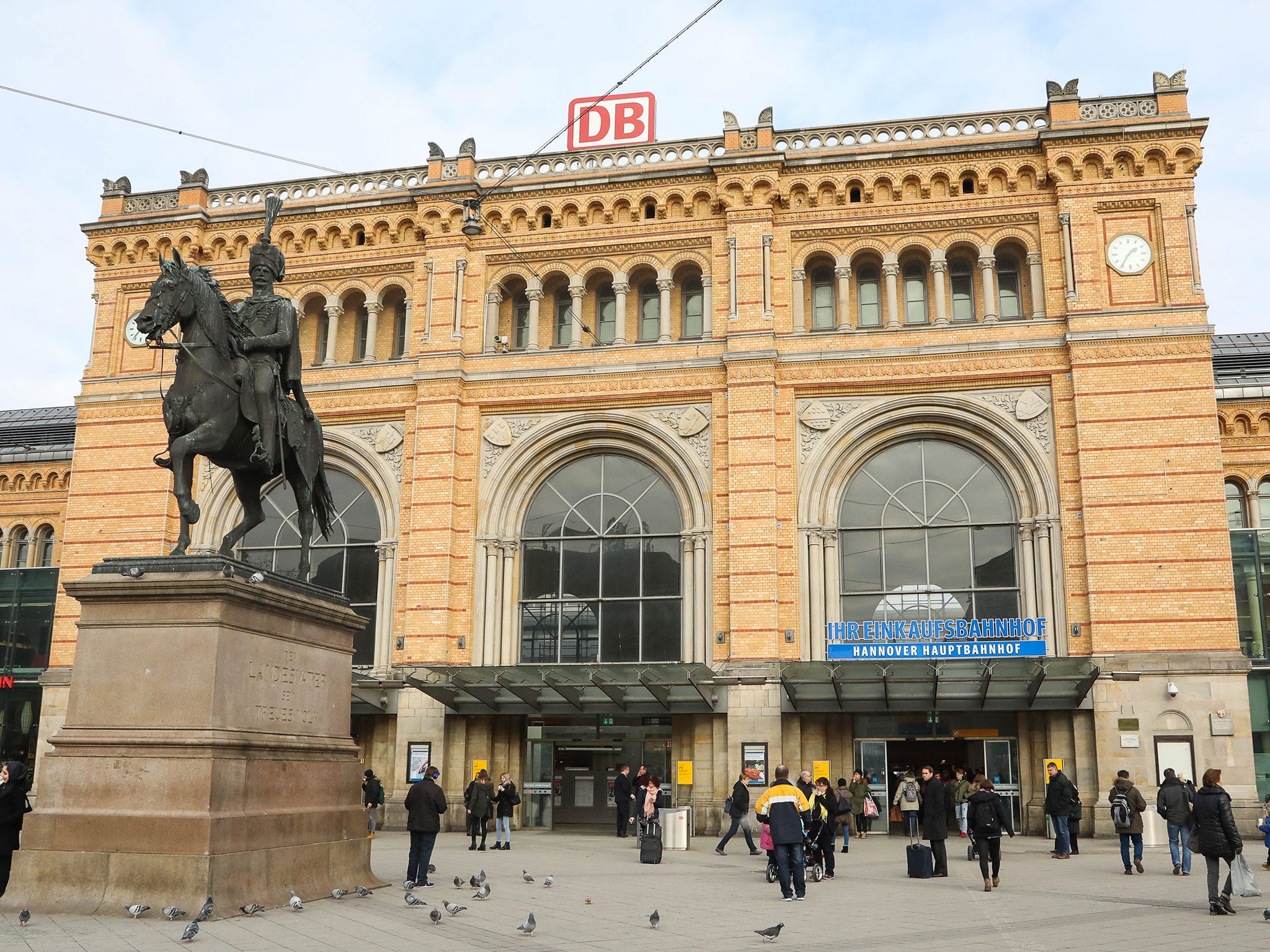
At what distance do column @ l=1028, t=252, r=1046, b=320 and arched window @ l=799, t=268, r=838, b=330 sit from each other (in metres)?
4.90

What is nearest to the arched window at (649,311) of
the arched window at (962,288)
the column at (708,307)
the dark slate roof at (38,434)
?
the column at (708,307)

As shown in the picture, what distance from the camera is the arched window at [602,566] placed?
98.2 feet

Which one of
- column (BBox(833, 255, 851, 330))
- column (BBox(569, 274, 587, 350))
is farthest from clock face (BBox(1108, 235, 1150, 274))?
column (BBox(569, 274, 587, 350))

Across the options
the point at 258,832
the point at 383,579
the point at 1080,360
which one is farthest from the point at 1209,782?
the point at 383,579

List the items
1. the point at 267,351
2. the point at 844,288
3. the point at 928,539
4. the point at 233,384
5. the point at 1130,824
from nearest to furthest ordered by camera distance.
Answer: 1. the point at 233,384
2. the point at 267,351
3. the point at 1130,824
4. the point at 928,539
5. the point at 844,288

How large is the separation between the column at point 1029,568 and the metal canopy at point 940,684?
2.35 meters

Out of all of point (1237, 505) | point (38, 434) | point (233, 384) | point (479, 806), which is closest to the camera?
point (233, 384)

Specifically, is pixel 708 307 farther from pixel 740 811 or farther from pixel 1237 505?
pixel 1237 505

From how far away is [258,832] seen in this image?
12.3m

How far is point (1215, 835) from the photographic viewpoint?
1351cm

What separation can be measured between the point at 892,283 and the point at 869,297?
91cm

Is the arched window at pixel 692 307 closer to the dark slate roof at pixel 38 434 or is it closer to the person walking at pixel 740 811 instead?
the person walking at pixel 740 811

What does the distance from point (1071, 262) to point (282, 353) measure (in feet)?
68.4

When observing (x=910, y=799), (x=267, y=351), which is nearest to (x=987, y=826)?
(x=910, y=799)
